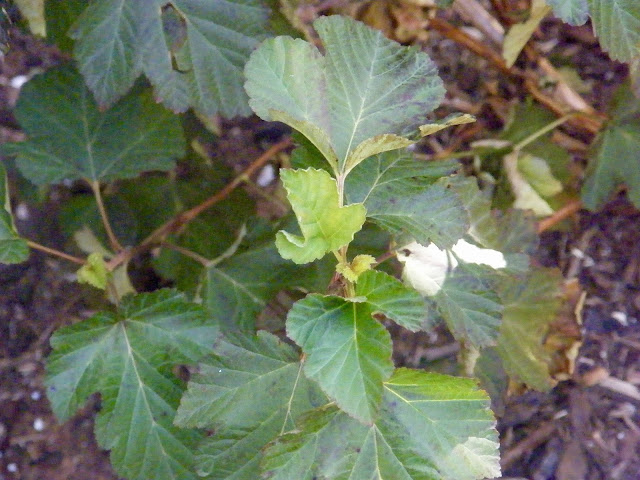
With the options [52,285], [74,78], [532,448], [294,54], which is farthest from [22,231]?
[532,448]

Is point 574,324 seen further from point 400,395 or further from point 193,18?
point 193,18

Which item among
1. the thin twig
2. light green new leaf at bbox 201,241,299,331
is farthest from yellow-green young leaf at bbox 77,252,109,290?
the thin twig

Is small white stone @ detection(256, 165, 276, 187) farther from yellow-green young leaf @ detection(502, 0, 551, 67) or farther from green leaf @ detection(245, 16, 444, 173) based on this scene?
green leaf @ detection(245, 16, 444, 173)

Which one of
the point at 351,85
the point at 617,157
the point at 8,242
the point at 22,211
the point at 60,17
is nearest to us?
the point at 351,85

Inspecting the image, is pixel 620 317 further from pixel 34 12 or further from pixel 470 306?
pixel 34 12

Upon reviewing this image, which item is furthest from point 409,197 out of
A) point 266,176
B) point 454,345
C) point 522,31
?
point 266,176
